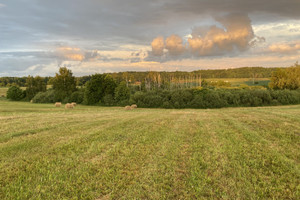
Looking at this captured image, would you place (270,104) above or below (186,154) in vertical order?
below

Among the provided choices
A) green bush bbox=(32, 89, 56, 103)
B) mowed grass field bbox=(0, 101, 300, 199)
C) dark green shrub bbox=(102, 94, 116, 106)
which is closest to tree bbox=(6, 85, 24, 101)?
green bush bbox=(32, 89, 56, 103)

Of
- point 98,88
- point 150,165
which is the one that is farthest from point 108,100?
point 150,165

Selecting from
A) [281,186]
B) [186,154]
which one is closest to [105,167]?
[186,154]

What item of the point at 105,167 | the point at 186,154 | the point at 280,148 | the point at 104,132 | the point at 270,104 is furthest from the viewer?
the point at 270,104

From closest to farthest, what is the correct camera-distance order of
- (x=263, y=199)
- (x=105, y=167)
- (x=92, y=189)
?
1. (x=263, y=199)
2. (x=92, y=189)
3. (x=105, y=167)

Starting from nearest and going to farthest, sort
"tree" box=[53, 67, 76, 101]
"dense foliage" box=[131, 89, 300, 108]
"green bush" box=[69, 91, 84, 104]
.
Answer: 1. "dense foliage" box=[131, 89, 300, 108]
2. "green bush" box=[69, 91, 84, 104]
3. "tree" box=[53, 67, 76, 101]

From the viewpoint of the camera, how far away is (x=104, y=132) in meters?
9.59

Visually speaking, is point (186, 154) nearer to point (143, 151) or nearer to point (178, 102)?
point (143, 151)

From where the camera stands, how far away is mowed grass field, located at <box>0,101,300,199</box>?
4.58 m

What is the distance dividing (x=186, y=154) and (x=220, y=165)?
3.96 feet

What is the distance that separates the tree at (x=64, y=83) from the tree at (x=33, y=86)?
47.1 feet

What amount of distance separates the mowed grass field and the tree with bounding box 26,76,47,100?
8557cm

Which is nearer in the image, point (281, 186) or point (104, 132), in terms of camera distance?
point (281, 186)

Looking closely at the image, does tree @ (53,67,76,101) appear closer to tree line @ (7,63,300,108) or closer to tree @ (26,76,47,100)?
tree line @ (7,63,300,108)
